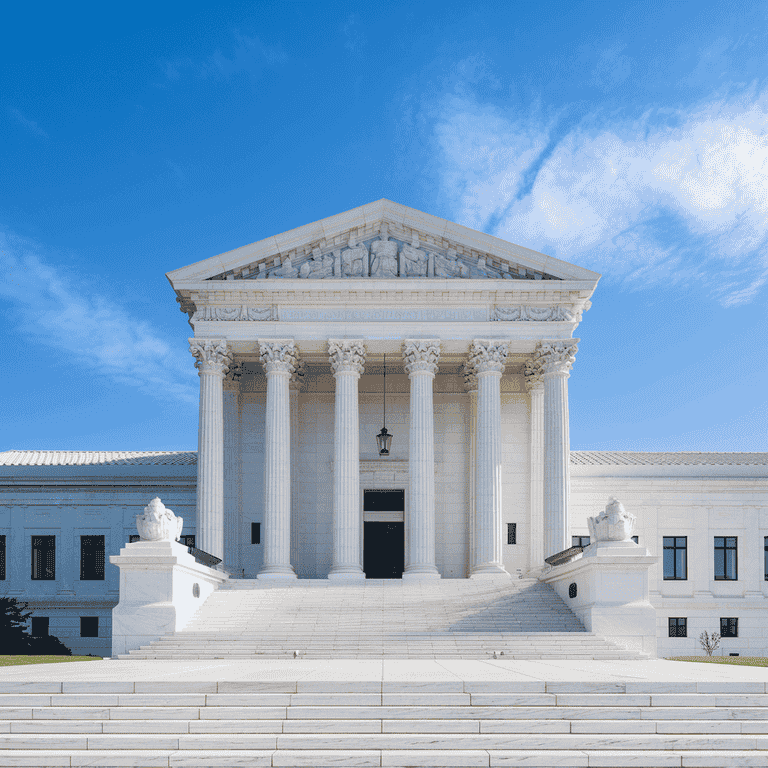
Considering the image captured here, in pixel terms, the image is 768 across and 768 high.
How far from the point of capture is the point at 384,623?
32375 millimetres

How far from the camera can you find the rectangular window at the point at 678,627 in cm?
4691

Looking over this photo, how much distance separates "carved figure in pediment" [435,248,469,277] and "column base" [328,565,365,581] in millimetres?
14608

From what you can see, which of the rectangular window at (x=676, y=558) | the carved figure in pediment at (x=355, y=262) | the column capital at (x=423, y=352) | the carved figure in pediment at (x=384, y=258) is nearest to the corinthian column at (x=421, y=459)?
the column capital at (x=423, y=352)

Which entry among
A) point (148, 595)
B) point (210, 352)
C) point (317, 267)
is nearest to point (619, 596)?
point (148, 595)

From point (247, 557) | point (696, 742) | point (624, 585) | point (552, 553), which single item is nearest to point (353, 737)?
point (696, 742)

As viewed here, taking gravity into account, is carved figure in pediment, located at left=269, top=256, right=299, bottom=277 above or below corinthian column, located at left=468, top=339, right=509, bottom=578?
above

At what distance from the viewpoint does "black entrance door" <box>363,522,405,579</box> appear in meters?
46.9

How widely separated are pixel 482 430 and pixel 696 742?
2764cm

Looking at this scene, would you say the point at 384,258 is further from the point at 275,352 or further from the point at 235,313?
the point at 235,313

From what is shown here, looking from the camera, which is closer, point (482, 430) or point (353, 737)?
point (353, 737)

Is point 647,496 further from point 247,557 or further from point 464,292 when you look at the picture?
point 247,557

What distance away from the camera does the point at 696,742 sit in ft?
47.2

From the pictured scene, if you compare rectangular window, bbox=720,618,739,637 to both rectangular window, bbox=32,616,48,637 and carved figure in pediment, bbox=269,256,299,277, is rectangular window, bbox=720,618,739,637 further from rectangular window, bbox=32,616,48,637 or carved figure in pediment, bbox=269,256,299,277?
rectangular window, bbox=32,616,48,637

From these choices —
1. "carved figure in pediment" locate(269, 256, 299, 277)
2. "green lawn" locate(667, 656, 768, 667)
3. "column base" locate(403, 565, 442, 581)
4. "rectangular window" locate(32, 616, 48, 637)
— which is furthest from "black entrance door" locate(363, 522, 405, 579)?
"green lawn" locate(667, 656, 768, 667)
